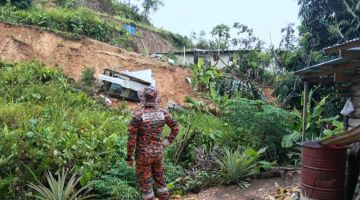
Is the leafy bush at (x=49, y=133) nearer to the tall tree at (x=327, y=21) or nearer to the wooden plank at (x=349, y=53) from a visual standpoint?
the wooden plank at (x=349, y=53)

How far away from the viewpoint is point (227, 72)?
53.8 feet

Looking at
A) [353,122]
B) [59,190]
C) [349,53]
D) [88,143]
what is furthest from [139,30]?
[349,53]

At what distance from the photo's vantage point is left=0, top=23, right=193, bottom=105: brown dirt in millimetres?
13156

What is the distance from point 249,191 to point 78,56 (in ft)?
33.0

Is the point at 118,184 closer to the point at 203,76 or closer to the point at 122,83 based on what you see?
the point at 122,83

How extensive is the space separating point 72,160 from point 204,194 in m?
2.22

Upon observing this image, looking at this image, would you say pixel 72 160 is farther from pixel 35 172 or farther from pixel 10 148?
pixel 10 148

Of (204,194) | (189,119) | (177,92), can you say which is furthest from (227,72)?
(204,194)

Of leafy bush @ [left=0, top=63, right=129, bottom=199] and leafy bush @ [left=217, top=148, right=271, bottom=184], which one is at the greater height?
leafy bush @ [left=0, top=63, right=129, bottom=199]

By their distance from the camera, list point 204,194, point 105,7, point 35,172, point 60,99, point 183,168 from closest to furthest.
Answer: point 35,172
point 204,194
point 183,168
point 60,99
point 105,7

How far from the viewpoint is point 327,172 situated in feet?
A: 15.9

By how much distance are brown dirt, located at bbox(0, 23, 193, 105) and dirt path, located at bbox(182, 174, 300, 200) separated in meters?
7.44

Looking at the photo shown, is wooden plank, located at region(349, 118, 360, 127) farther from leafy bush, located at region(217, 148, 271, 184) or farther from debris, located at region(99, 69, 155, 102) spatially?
debris, located at region(99, 69, 155, 102)

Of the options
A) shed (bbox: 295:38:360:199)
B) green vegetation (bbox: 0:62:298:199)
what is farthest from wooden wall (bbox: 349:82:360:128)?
green vegetation (bbox: 0:62:298:199)
